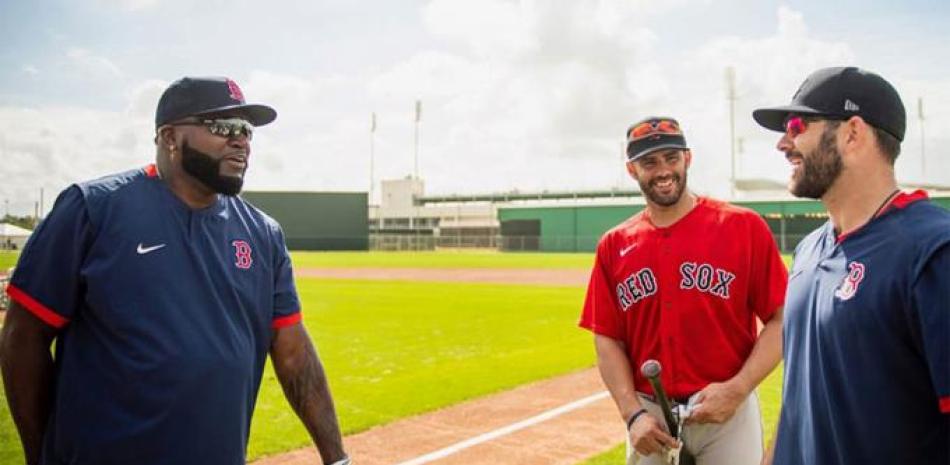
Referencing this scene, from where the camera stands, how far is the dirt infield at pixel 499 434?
261 inches

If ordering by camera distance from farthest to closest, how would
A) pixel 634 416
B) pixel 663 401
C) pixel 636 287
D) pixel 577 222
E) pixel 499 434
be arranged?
pixel 577 222
pixel 499 434
pixel 636 287
pixel 634 416
pixel 663 401

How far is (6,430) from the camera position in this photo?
7.26m

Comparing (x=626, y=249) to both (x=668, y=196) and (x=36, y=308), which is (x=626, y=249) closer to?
(x=668, y=196)

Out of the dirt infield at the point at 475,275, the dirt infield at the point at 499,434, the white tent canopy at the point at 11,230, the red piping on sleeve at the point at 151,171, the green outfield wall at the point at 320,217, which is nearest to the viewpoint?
the red piping on sleeve at the point at 151,171

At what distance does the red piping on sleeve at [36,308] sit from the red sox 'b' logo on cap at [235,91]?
1.09m

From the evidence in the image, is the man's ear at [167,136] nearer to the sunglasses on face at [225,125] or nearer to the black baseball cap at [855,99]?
the sunglasses on face at [225,125]

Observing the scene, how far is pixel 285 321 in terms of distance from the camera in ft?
10.8

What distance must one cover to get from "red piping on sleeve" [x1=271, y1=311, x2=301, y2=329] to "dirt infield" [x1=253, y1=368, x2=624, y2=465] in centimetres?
350

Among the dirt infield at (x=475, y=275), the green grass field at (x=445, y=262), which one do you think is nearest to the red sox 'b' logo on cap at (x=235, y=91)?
the dirt infield at (x=475, y=275)

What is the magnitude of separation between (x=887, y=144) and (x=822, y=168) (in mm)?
230

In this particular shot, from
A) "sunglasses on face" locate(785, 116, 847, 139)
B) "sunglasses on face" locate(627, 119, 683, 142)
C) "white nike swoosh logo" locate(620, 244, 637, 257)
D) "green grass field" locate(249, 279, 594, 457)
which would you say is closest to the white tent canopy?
"green grass field" locate(249, 279, 594, 457)

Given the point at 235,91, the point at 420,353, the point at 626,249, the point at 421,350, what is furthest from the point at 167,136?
the point at 421,350

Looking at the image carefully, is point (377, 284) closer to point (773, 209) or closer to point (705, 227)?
point (705, 227)

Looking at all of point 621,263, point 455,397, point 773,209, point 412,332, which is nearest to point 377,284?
point 412,332
